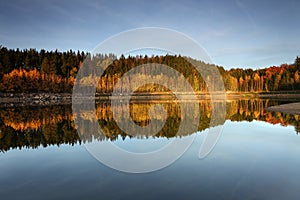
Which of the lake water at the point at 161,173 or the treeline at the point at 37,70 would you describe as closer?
the lake water at the point at 161,173

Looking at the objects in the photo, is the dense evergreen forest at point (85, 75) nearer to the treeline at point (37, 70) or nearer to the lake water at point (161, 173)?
the treeline at point (37, 70)

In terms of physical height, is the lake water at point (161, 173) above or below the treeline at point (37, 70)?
below

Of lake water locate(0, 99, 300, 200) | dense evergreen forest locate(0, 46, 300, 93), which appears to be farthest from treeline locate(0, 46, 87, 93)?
lake water locate(0, 99, 300, 200)

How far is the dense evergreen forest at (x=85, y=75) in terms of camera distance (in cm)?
8438

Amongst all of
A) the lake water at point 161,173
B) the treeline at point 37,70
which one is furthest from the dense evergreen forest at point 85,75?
the lake water at point 161,173

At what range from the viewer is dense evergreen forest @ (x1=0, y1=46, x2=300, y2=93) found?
8438 cm

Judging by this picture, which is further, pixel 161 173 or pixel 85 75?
pixel 85 75

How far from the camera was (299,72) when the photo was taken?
339 ft

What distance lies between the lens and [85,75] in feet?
334

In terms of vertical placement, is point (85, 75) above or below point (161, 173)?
above

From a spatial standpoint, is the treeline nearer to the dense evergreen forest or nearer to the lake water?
the dense evergreen forest

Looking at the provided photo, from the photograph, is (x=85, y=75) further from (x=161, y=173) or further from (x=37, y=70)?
(x=161, y=173)

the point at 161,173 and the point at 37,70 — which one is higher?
the point at 37,70

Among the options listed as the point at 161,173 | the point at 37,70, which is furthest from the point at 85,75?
the point at 161,173
